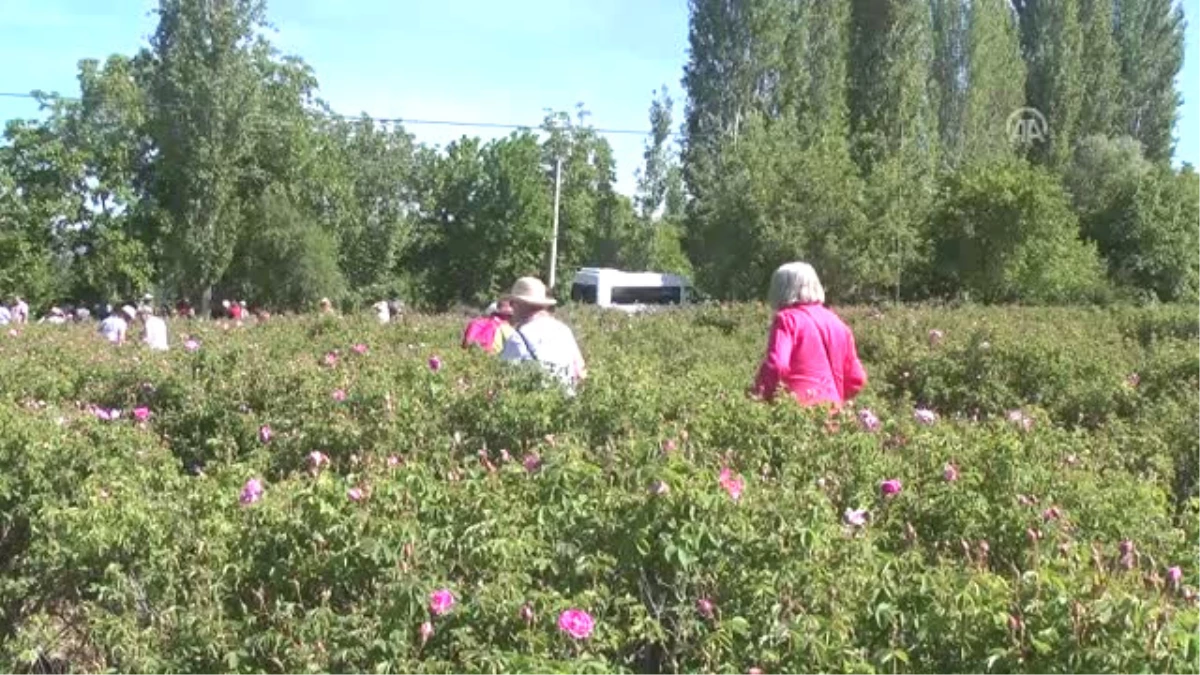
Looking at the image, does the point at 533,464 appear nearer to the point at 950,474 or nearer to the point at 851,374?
the point at 950,474

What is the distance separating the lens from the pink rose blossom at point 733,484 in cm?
259

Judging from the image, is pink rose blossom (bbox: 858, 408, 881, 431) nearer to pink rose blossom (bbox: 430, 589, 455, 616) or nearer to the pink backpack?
→ pink rose blossom (bbox: 430, 589, 455, 616)

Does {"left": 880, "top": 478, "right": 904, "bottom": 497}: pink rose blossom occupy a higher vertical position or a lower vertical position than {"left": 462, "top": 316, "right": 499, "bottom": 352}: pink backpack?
higher

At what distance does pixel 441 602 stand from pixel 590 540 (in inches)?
17.1

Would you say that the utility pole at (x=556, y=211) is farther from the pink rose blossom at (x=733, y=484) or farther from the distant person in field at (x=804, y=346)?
the pink rose blossom at (x=733, y=484)

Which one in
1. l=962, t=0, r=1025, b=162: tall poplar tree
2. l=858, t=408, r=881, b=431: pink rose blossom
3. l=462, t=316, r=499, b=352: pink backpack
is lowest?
l=462, t=316, r=499, b=352: pink backpack

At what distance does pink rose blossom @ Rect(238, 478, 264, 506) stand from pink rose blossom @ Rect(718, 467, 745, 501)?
0.99 metres

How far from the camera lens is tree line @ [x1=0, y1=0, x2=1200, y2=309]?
101ft

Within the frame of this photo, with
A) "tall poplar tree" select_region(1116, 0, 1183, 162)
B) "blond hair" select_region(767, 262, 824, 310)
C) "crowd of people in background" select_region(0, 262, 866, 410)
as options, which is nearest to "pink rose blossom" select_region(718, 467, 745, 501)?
"crowd of people in background" select_region(0, 262, 866, 410)

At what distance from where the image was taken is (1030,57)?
41562 millimetres

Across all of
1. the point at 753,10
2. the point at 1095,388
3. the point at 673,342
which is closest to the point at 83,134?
the point at 753,10

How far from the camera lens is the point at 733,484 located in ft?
8.71

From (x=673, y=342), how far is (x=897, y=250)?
1804 centimetres

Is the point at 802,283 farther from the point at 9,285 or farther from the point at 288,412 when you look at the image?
the point at 9,285
